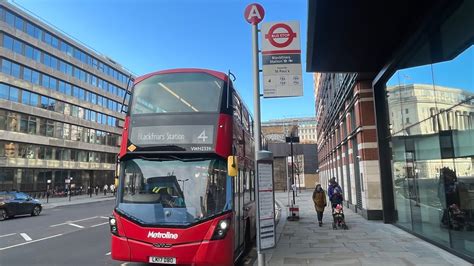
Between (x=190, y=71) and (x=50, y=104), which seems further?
(x=50, y=104)

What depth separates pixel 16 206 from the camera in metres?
21.7

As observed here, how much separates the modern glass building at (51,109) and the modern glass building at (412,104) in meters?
40.1

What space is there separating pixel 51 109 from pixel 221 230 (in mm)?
50106

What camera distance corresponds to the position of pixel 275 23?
24.5 feet

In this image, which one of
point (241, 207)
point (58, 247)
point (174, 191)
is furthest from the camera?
point (58, 247)

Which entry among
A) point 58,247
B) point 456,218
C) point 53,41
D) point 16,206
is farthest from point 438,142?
point 53,41

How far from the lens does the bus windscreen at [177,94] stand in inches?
303

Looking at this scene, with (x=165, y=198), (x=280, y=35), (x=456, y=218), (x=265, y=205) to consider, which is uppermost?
(x=280, y=35)

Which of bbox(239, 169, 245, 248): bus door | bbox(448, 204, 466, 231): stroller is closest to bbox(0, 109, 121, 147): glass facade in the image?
bbox(239, 169, 245, 248): bus door

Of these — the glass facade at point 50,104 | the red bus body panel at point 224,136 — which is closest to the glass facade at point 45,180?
the glass facade at point 50,104

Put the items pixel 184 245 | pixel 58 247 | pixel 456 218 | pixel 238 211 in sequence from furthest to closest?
pixel 58 247 < pixel 456 218 < pixel 238 211 < pixel 184 245

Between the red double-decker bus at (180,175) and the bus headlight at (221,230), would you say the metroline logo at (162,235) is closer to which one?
the red double-decker bus at (180,175)

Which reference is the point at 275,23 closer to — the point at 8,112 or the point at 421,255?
the point at 421,255

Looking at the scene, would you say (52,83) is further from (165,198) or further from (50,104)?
(165,198)
